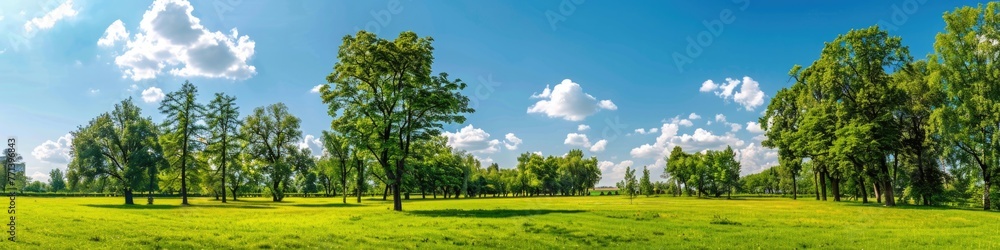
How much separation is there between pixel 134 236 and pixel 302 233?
5.97 metres

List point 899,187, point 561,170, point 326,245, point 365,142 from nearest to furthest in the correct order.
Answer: point 326,245 → point 365,142 → point 899,187 → point 561,170

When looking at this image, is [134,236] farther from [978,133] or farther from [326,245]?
[978,133]

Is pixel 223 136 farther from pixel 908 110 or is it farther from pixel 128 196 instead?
pixel 908 110

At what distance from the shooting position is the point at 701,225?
87.6 ft

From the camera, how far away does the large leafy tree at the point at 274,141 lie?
74.6 metres

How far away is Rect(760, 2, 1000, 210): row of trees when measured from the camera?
4347 cm

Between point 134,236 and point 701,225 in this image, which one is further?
point 701,225

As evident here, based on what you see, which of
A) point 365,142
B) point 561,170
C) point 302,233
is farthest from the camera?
point 561,170

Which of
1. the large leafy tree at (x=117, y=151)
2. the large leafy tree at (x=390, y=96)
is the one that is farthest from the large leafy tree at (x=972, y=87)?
the large leafy tree at (x=117, y=151)

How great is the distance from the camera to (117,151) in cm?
5631

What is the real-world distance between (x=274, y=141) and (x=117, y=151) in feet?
77.3

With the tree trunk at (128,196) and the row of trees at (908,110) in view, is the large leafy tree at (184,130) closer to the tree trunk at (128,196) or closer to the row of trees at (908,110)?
the tree trunk at (128,196)

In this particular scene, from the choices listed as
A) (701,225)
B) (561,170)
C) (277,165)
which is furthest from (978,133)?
(561,170)

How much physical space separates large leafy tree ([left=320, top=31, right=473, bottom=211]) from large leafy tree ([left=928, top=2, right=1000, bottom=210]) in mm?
43781
